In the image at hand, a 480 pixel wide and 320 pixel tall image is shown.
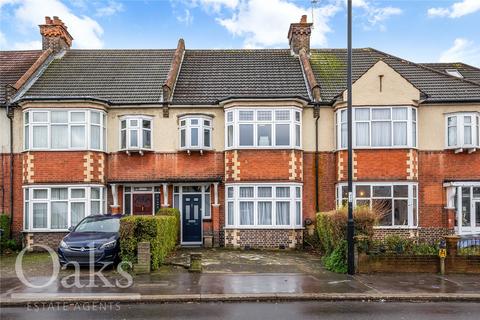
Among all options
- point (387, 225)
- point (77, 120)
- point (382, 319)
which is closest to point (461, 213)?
point (387, 225)

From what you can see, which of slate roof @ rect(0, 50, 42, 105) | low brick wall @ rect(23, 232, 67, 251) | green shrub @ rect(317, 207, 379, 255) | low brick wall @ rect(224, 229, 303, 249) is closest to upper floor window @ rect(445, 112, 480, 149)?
green shrub @ rect(317, 207, 379, 255)

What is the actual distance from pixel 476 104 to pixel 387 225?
6.58m

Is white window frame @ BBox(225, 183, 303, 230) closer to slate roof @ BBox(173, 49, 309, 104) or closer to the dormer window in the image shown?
slate roof @ BBox(173, 49, 309, 104)

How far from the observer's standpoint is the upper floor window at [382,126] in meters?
18.1

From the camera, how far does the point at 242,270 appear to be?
12.8m

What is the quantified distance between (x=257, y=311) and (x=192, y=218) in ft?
36.0

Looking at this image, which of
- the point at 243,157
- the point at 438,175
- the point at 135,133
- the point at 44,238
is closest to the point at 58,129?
the point at 135,133

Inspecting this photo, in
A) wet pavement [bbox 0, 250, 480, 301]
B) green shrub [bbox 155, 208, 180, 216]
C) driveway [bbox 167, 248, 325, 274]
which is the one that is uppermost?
green shrub [bbox 155, 208, 180, 216]

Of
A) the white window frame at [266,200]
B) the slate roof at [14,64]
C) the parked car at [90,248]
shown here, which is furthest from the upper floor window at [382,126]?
the slate roof at [14,64]

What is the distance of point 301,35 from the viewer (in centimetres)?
2320

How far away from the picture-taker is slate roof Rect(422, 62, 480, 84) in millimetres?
22984

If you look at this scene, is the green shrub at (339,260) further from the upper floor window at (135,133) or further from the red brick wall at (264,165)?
the upper floor window at (135,133)

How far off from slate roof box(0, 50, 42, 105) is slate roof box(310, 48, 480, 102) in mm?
15012

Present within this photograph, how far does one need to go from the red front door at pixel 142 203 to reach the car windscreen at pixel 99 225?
474 cm
